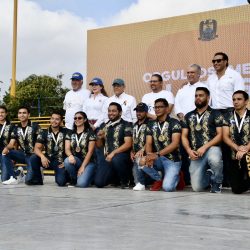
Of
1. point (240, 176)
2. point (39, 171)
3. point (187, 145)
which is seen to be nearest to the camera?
point (240, 176)

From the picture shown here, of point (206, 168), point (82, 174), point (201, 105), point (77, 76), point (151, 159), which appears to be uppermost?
point (77, 76)

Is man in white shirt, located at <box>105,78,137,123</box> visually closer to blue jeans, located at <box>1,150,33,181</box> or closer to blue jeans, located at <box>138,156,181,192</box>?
blue jeans, located at <box>138,156,181,192</box>

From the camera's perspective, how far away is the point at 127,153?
8156mm

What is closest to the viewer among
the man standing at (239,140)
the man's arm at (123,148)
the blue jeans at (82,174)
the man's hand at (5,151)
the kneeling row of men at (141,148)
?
the man standing at (239,140)

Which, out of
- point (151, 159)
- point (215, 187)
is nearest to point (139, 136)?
point (151, 159)

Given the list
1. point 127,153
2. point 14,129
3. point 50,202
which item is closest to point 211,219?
point 50,202

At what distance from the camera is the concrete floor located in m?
3.46

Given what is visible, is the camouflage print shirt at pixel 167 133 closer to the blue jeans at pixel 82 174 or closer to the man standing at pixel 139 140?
the man standing at pixel 139 140

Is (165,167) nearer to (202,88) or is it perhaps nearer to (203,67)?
(202,88)

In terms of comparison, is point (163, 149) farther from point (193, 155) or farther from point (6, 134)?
point (6, 134)

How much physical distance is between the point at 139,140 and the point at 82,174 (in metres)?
1.11

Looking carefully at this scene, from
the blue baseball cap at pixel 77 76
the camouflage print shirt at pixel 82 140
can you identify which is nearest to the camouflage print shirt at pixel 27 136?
the camouflage print shirt at pixel 82 140

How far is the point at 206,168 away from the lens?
24.0ft

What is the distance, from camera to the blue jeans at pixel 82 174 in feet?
27.1
